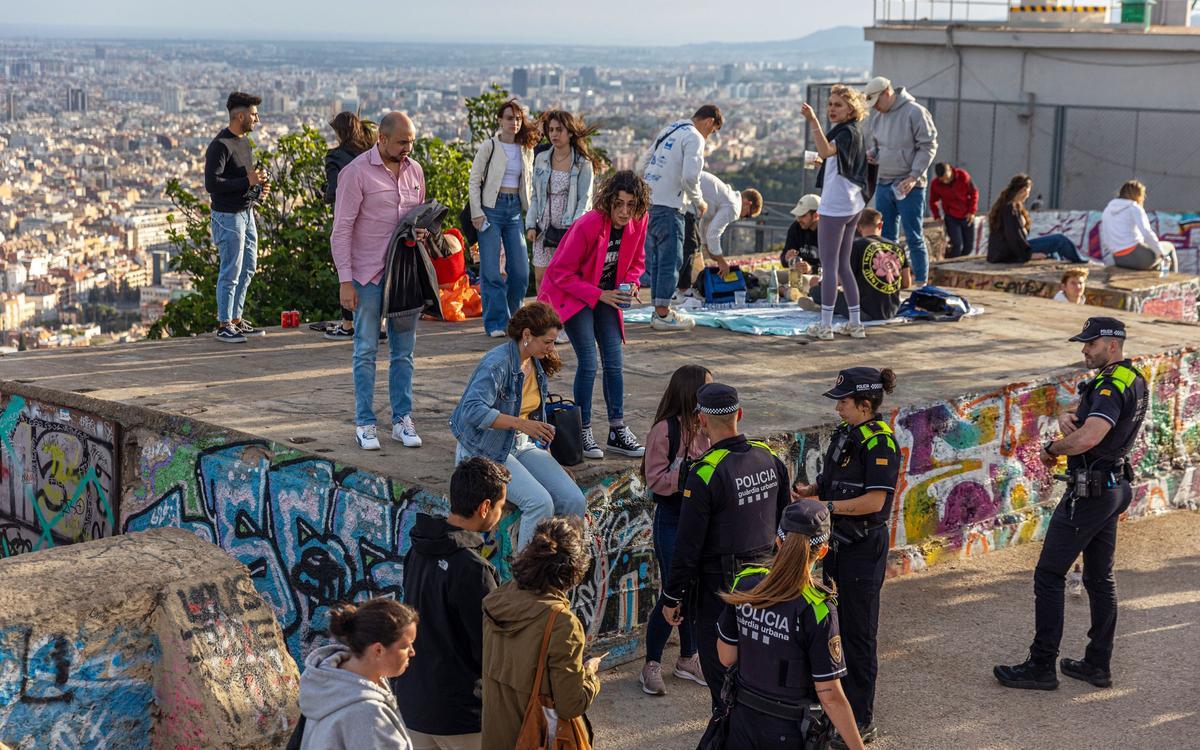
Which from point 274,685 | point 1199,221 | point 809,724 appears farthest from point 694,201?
point 1199,221

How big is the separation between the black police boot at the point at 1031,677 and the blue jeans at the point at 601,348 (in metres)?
2.56

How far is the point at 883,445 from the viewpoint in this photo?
655 cm

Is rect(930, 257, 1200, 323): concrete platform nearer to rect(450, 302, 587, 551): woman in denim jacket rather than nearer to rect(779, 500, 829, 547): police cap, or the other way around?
rect(450, 302, 587, 551): woman in denim jacket

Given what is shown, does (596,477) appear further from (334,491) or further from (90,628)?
(90,628)

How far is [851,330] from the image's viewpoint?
11594 mm

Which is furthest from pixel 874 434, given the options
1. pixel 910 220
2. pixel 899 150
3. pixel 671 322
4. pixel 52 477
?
pixel 910 220

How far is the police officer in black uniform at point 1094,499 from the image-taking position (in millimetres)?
7359

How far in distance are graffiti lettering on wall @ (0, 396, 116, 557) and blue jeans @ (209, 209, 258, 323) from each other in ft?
6.36

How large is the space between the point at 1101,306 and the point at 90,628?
39.0 feet

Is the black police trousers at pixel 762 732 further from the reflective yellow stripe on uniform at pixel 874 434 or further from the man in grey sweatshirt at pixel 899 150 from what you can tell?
the man in grey sweatshirt at pixel 899 150

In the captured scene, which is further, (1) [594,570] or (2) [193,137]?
(2) [193,137]

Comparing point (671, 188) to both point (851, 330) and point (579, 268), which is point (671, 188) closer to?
point (851, 330)

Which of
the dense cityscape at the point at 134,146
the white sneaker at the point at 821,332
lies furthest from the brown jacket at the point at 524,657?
the dense cityscape at the point at 134,146

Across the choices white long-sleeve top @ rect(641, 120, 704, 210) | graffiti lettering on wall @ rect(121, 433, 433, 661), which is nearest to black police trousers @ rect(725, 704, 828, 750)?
graffiti lettering on wall @ rect(121, 433, 433, 661)
